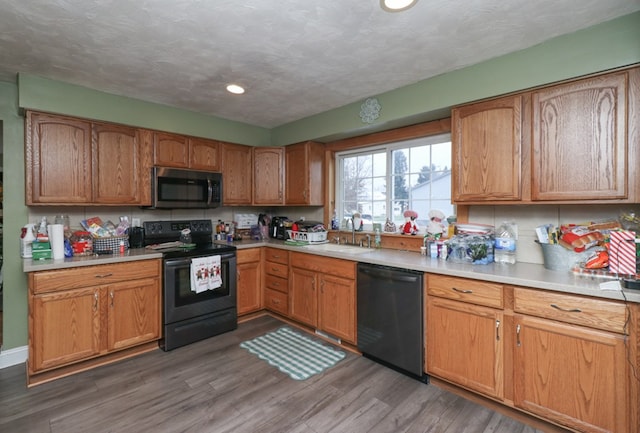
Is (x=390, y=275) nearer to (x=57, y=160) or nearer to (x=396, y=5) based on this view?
(x=396, y=5)

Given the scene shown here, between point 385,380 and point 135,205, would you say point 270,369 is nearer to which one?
point 385,380

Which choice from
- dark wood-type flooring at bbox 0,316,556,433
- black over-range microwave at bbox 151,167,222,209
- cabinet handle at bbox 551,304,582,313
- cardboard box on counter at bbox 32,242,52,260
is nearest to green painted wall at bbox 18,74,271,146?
black over-range microwave at bbox 151,167,222,209

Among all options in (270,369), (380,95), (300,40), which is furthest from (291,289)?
(300,40)

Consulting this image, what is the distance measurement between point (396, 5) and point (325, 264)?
6.99 ft

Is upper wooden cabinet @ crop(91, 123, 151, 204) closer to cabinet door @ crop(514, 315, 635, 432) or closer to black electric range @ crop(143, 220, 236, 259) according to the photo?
black electric range @ crop(143, 220, 236, 259)

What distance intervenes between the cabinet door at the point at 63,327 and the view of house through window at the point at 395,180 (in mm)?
2618

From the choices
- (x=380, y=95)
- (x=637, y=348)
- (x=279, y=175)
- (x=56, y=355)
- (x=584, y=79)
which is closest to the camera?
(x=637, y=348)

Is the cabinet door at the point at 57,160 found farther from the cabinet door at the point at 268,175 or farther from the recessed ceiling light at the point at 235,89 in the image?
the cabinet door at the point at 268,175

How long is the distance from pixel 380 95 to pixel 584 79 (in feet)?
4.87

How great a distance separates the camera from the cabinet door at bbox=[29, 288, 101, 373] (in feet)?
7.50

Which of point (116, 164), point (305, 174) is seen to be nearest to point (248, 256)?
point (305, 174)

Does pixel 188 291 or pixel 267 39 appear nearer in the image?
pixel 267 39

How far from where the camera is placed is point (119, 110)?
9.58ft

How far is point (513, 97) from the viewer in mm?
2156
